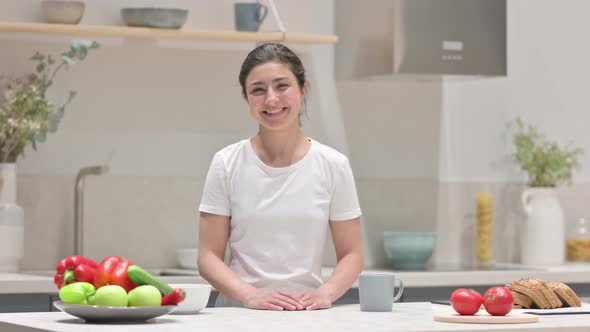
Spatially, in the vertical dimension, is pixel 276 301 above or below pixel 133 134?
below

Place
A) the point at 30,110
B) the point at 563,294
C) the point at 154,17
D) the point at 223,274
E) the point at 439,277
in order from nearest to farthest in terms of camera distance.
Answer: the point at 563,294, the point at 223,274, the point at 30,110, the point at 439,277, the point at 154,17

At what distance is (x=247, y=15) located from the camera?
14.9ft

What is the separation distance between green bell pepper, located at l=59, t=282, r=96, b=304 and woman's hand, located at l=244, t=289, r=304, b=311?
0.54 meters

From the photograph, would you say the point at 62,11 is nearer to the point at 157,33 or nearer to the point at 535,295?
the point at 157,33

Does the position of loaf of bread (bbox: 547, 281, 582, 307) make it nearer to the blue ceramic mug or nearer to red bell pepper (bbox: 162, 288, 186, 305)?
red bell pepper (bbox: 162, 288, 186, 305)

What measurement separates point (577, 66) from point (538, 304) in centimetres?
291

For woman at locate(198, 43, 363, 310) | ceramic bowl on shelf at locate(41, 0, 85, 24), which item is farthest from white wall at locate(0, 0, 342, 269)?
woman at locate(198, 43, 363, 310)

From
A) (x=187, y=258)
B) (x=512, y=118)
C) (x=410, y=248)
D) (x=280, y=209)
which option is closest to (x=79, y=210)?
(x=187, y=258)

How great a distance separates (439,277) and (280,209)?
51.7 inches

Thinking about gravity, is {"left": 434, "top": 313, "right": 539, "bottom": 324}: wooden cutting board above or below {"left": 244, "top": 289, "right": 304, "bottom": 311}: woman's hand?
above

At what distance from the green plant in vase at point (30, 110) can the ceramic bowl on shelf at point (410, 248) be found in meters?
1.42

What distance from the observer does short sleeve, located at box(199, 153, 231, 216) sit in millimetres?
3184

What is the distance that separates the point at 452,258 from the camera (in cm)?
510

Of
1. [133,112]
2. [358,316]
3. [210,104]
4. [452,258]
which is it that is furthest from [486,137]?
[358,316]
